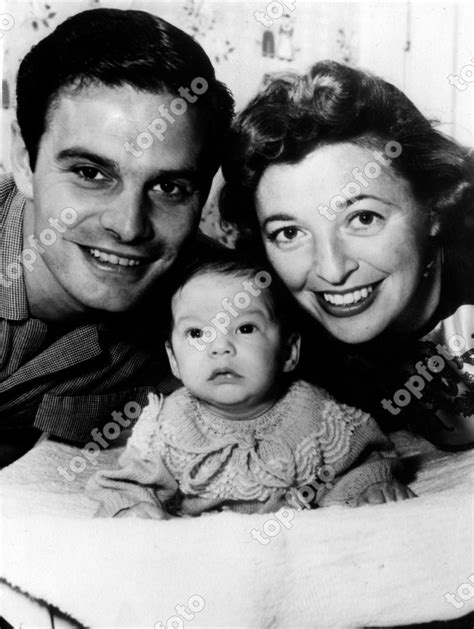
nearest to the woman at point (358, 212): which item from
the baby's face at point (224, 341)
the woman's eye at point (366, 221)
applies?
the woman's eye at point (366, 221)

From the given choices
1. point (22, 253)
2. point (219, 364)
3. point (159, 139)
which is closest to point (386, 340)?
point (219, 364)

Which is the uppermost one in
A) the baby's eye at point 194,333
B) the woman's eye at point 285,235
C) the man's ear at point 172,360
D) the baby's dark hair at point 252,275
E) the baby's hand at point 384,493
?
the woman's eye at point 285,235

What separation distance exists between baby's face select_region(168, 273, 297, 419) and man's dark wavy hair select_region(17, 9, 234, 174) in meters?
0.20

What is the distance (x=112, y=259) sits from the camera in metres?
0.99

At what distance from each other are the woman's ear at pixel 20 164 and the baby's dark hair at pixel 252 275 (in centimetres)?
28

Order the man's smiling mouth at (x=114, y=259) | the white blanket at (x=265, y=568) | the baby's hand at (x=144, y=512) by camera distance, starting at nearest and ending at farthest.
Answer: the white blanket at (x=265, y=568) → the baby's hand at (x=144, y=512) → the man's smiling mouth at (x=114, y=259)

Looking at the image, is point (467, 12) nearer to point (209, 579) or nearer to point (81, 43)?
point (81, 43)

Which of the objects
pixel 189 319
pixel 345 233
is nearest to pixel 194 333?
pixel 189 319

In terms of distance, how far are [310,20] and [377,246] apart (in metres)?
0.36

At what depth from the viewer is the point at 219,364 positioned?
2.97 feet

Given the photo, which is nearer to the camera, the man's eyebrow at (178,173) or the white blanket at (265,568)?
the white blanket at (265,568)

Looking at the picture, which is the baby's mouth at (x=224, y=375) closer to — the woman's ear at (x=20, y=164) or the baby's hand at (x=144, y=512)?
the baby's hand at (x=144, y=512)

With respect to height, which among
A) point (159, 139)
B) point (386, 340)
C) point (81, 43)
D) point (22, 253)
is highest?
point (81, 43)

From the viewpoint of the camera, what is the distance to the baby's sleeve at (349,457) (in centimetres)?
93
